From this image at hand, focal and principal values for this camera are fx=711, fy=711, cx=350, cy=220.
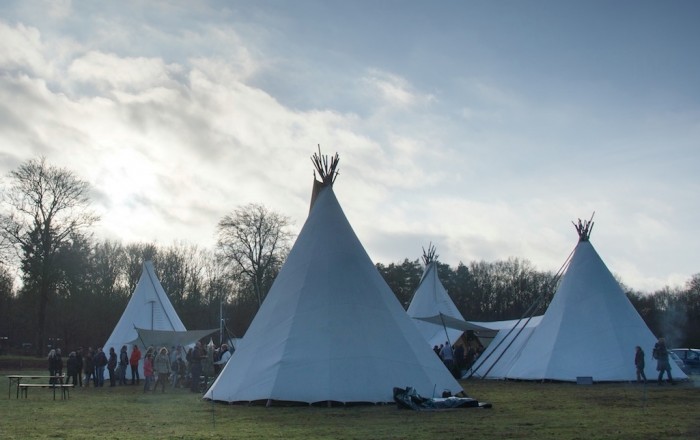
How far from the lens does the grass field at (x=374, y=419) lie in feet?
33.9

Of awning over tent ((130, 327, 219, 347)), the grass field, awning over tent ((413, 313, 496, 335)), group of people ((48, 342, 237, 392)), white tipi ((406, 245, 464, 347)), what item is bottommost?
A: the grass field

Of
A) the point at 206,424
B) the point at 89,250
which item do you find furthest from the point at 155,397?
the point at 89,250

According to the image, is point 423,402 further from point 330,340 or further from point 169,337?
point 169,337

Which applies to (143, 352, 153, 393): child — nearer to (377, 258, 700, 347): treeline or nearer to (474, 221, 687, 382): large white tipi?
(474, 221, 687, 382): large white tipi

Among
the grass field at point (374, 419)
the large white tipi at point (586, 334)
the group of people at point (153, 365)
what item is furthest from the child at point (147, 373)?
the large white tipi at point (586, 334)

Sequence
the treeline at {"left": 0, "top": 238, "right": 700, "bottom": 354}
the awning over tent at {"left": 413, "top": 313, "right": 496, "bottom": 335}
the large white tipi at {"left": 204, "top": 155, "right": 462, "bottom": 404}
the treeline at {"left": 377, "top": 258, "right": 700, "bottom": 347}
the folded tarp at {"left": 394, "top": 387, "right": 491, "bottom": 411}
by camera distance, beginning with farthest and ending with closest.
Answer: the treeline at {"left": 377, "top": 258, "right": 700, "bottom": 347} → the treeline at {"left": 0, "top": 238, "right": 700, "bottom": 354} → the awning over tent at {"left": 413, "top": 313, "right": 496, "bottom": 335} → the large white tipi at {"left": 204, "top": 155, "right": 462, "bottom": 404} → the folded tarp at {"left": 394, "top": 387, "right": 491, "bottom": 411}

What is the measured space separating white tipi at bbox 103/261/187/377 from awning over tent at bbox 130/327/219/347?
180 centimetres

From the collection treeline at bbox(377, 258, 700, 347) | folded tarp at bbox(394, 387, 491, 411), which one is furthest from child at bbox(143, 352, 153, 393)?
treeline at bbox(377, 258, 700, 347)

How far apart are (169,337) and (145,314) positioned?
3.84 m

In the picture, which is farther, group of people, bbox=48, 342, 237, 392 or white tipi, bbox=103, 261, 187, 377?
white tipi, bbox=103, 261, 187, 377

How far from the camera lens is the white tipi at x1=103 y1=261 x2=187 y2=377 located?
31.1 meters

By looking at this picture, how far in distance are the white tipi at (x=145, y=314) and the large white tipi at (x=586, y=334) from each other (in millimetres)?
15472

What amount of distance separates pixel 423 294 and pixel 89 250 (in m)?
21.9

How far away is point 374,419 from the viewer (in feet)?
39.9
